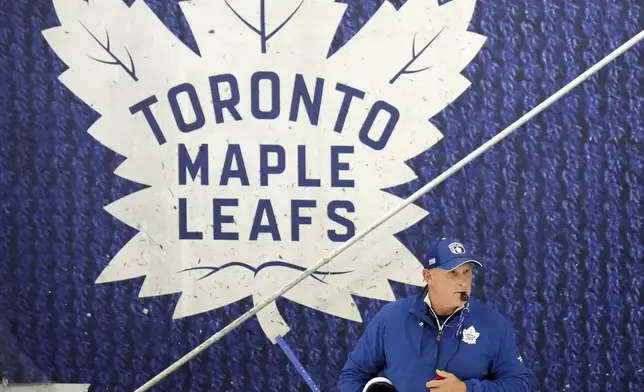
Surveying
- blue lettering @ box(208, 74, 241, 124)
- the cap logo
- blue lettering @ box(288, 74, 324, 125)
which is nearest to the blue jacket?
the cap logo

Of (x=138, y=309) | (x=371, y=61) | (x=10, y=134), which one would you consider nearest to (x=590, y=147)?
(x=371, y=61)

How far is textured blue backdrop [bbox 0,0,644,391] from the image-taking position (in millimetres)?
2951

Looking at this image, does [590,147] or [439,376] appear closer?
[439,376]

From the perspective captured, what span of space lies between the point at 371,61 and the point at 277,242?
668 millimetres

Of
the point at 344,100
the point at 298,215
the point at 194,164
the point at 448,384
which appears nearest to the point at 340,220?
the point at 298,215

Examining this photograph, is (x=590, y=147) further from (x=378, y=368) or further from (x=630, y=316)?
(x=378, y=368)

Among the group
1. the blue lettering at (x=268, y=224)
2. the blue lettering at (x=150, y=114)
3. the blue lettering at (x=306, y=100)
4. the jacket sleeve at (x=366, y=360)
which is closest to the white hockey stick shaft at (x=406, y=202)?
the blue lettering at (x=268, y=224)

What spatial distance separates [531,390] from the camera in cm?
303

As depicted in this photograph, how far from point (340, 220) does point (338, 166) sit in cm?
18

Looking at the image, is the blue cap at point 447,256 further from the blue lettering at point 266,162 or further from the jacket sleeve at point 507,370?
the blue lettering at point 266,162

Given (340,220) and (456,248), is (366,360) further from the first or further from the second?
(340,220)

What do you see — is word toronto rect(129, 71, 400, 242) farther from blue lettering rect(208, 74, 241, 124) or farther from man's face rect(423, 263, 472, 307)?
man's face rect(423, 263, 472, 307)

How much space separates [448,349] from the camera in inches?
92.4

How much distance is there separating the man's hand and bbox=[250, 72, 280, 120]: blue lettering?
3.77 feet
